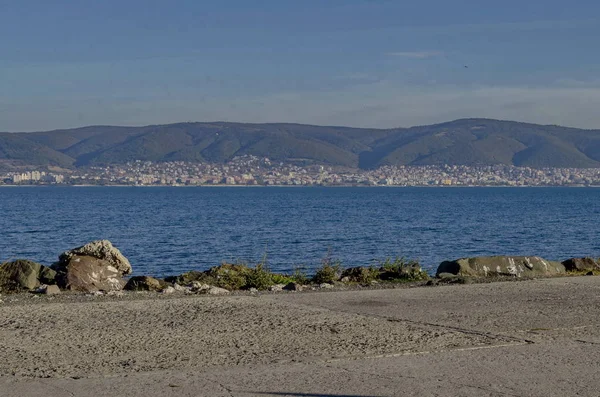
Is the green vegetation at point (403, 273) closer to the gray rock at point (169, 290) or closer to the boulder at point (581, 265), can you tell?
the boulder at point (581, 265)

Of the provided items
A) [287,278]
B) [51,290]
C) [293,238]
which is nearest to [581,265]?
[287,278]

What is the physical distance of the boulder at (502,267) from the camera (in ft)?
60.9

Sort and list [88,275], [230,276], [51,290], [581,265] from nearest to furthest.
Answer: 1. [51,290]
2. [88,275]
3. [230,276]
4. [581,265]

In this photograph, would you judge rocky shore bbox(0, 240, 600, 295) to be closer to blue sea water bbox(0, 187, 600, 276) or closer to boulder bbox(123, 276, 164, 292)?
boulder bbox(123, 276, 164, 292)

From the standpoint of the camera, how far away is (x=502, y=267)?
18.6 m

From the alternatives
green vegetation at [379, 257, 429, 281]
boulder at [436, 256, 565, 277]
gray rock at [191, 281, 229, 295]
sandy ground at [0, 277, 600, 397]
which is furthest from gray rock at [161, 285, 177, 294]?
boulder at [436, 256, 565, 277]

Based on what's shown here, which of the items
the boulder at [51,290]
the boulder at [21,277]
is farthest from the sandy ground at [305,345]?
the boulder at [21,277]

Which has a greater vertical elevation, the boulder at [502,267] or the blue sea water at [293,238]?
the boulder at [502,267]

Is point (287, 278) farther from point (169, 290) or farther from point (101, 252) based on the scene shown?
point (101, 252)

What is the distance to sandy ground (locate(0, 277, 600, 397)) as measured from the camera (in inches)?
336

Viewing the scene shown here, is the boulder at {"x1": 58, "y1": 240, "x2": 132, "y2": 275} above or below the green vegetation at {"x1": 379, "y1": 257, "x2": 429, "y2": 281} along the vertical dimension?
above

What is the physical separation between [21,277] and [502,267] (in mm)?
9286

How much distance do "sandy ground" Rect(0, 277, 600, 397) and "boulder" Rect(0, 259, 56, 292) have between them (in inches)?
76.9

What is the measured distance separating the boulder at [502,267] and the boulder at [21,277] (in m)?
7.79
